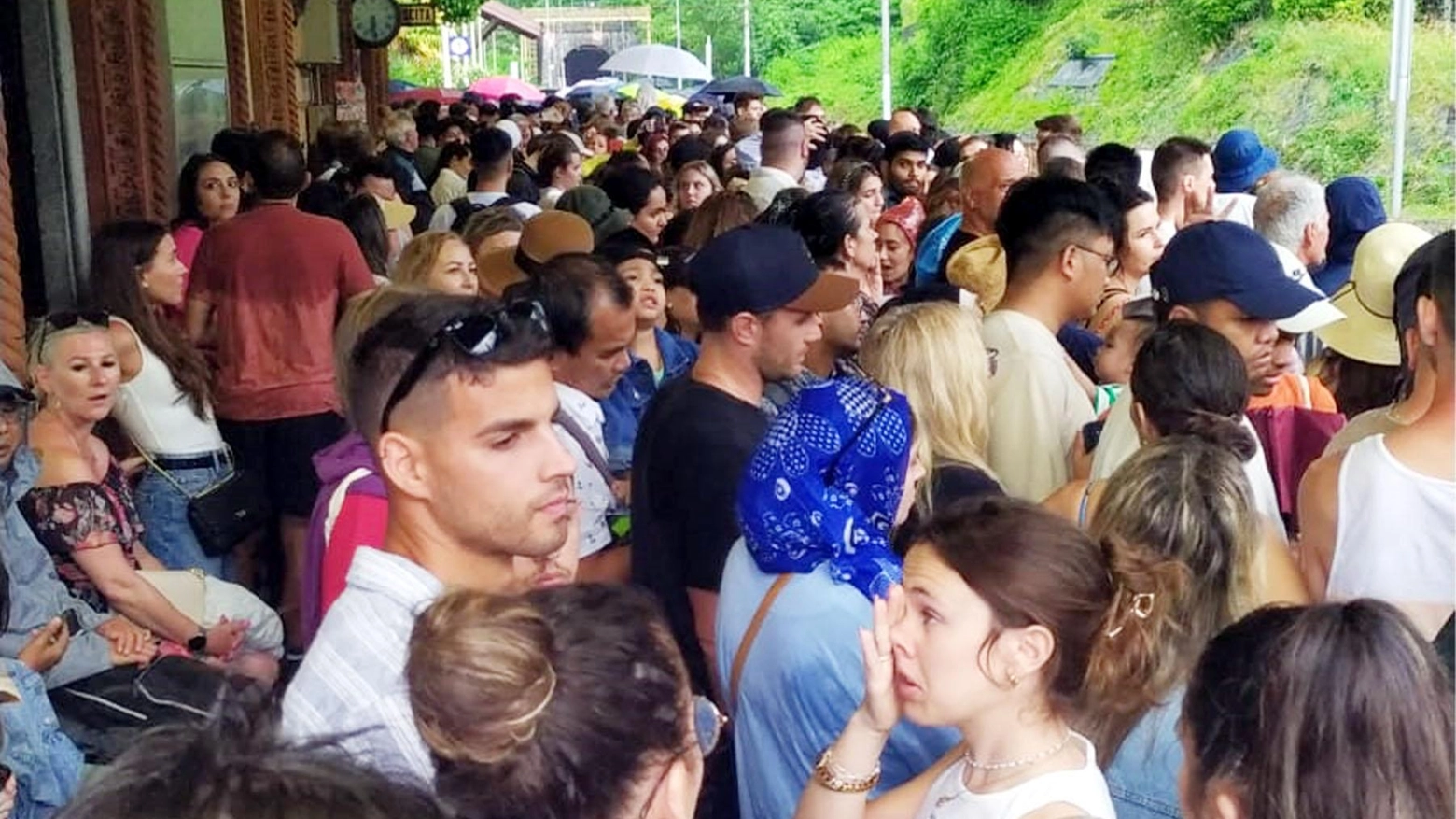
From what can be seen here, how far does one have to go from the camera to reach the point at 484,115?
60.3 ft

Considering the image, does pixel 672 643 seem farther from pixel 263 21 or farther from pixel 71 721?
pixel 263 21

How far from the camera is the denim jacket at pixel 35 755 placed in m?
2.65

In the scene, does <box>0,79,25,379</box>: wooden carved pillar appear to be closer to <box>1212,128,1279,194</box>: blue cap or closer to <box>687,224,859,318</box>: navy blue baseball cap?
<box>687,224,859,318</box>: navy blue baseball cap

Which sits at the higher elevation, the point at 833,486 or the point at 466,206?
the point at 466,206

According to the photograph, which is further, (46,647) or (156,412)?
(156,412)

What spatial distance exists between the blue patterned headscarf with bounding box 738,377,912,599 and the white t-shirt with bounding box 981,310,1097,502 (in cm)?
109

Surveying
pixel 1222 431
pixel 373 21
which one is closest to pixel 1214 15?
pixel 373 21

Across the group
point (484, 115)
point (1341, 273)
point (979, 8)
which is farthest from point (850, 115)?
point (1341, 273)

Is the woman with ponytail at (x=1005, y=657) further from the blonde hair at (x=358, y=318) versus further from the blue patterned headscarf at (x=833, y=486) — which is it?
the blonde hair at (x=358, y=318)

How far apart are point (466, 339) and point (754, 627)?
2.19 feet

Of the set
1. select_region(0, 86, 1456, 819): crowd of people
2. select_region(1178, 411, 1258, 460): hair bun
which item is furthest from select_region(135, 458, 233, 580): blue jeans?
select_region(1178, 411, 1258, 460): hair bun

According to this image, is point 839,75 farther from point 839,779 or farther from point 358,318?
point 839,779

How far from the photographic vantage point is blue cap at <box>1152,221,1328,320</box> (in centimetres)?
343

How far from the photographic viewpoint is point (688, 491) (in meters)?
2.95
